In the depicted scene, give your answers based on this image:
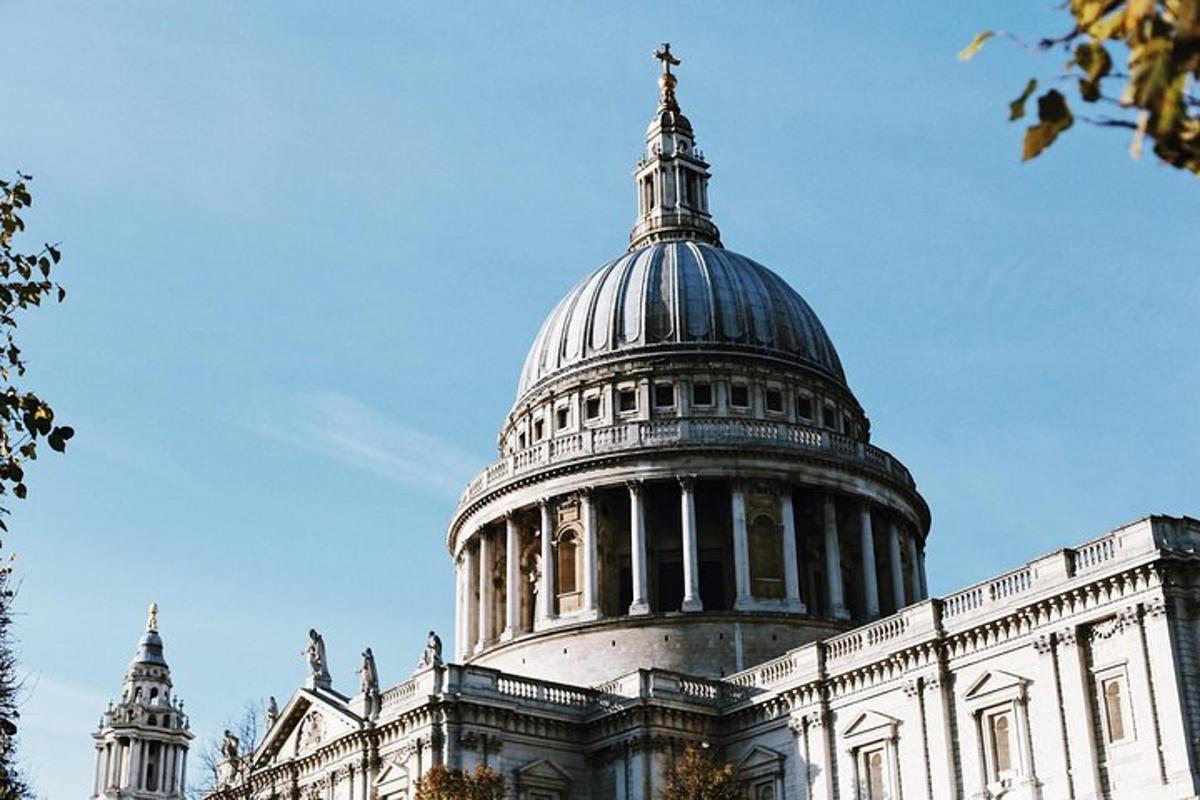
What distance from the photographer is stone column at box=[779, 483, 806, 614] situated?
6756cm

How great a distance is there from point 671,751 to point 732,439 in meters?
16.5

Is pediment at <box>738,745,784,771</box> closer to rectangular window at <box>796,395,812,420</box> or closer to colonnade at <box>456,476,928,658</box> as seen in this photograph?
colonnade at <box>456,476,928,658</box>

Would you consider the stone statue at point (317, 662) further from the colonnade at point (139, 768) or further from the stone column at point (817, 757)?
the colonnade at point (139, 768)

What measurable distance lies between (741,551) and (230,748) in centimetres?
2272

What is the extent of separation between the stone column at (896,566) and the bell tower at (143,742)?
61.4 metres

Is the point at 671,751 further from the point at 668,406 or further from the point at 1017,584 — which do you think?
the point at 668,406

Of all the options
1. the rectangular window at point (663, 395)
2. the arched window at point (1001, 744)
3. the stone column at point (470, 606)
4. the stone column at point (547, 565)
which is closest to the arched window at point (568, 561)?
the stone column at point (547, 565)

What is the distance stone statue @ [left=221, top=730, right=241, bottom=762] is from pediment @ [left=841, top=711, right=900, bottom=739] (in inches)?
1128

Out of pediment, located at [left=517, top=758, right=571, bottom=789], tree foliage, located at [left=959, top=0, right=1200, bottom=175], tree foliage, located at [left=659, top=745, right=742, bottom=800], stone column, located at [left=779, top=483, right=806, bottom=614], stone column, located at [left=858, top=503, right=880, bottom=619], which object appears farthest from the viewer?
stone column, located at [left=858, top=503, right=880, bottom=619]

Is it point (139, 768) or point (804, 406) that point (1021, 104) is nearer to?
point (804, 406)

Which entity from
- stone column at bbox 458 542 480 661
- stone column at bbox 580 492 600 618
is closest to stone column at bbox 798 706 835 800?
stone column at bbox 580 492 600 618

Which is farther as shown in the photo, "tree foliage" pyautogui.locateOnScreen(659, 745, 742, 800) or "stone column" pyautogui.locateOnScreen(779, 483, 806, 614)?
"stone column" pyautogui.locateOnScreen(779, 483, 806, 614)

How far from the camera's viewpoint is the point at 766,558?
69.1m

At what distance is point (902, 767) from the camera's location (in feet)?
168
